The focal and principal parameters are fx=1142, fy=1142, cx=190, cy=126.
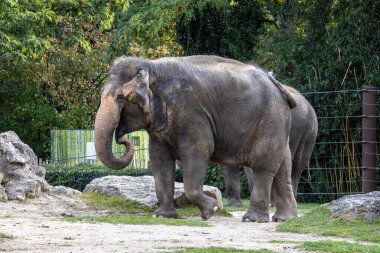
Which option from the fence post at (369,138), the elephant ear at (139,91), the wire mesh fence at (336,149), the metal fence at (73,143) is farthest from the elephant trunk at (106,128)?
the metal fence at (73,143)

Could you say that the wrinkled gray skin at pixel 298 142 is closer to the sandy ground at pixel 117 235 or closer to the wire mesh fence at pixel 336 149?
the wire mesh fence at pixel 336 149

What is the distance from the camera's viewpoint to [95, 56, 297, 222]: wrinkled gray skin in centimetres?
1477

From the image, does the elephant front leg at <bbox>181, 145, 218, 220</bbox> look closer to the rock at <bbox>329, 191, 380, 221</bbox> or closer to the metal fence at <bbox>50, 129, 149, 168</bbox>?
the rock at <bbox>329, 191, 380, 221</bbox>

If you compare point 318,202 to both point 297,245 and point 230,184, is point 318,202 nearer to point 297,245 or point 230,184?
point 230,184

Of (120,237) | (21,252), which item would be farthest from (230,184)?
(21,252)

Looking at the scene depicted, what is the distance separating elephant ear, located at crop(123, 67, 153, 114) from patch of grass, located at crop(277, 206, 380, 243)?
2.37 metres

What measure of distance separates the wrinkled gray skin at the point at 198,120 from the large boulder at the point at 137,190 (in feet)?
3.20

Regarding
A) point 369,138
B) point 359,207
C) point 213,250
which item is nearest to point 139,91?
point 359,207

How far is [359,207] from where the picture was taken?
14.0 metres

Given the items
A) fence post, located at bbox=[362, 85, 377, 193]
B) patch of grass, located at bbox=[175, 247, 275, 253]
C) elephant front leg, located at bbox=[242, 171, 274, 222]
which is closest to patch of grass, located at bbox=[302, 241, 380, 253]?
patch of grass, located at bbox=[175, 247, 275, 253]

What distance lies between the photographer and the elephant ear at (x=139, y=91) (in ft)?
48.1

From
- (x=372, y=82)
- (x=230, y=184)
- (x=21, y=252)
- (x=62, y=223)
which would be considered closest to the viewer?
(x=21, y=252)

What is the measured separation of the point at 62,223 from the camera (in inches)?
524

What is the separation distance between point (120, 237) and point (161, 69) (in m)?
3.77
